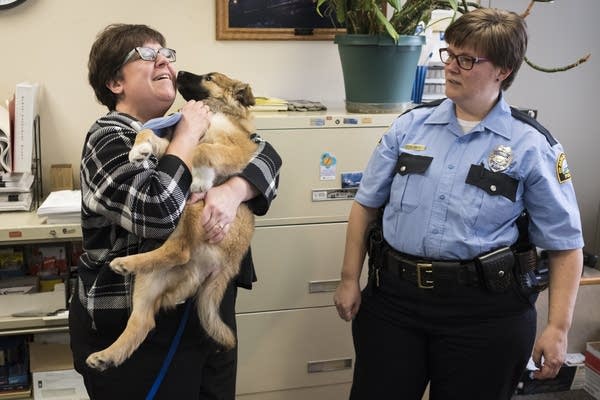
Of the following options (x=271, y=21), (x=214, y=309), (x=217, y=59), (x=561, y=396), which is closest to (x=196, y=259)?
(x=214, y=309)

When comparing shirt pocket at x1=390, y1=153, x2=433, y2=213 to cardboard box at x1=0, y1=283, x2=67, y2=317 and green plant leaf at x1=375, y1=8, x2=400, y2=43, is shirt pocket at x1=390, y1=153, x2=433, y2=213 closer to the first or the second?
green plant leaf at x1=375, y1=8, x2=400, y2=43

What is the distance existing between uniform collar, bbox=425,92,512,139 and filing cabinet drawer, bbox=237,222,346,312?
792 millimetres

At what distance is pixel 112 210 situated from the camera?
1.35 meters

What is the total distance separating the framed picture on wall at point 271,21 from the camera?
2588 millimetres

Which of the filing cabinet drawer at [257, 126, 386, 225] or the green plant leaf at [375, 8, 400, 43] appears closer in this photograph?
the green plant leaf at [375, 8, 400, 43]

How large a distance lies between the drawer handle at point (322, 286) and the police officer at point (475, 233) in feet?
2.25

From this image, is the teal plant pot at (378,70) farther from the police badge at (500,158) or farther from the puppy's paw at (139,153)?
the puppy's paw at (139,153)

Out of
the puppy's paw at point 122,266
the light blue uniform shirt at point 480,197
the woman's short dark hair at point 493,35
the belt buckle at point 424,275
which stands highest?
the woman's short dark hair at point 493,35

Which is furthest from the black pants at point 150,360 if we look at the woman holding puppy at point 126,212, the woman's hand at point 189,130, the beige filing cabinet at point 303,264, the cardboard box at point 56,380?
the cardboard box at point 56,380

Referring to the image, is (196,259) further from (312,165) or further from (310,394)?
(310,394)

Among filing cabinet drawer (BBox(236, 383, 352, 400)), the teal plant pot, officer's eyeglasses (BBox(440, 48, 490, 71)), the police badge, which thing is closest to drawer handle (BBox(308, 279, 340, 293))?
filing cabinet drawer (BBox(236, 383, 352, 400))

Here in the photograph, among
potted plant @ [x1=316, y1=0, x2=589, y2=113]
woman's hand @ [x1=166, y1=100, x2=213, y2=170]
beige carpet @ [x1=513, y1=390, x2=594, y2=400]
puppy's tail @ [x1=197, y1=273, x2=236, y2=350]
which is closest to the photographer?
woman's hand @ [x1=166, y1=100, x2=213, y2=170]

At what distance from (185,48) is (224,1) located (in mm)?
284

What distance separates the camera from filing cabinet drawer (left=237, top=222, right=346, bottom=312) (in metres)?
2.30
